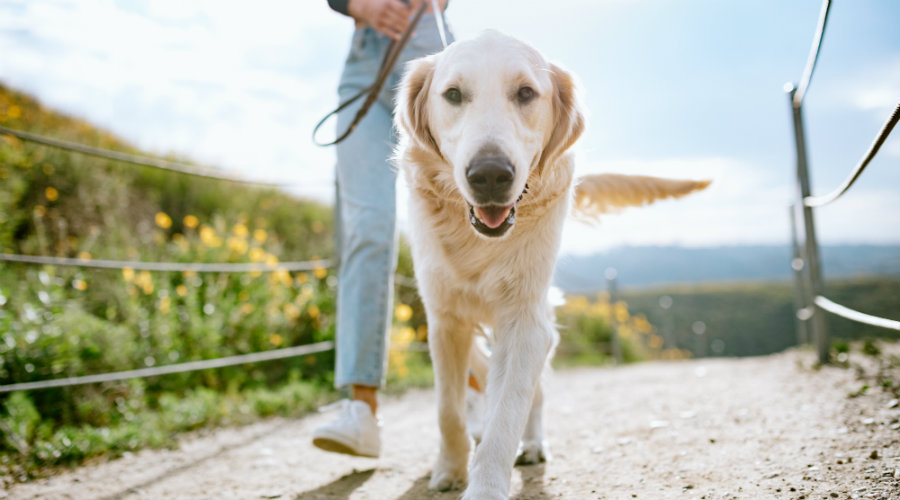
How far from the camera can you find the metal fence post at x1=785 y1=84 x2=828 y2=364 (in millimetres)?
3863

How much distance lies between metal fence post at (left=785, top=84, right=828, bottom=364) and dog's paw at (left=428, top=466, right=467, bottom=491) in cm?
277

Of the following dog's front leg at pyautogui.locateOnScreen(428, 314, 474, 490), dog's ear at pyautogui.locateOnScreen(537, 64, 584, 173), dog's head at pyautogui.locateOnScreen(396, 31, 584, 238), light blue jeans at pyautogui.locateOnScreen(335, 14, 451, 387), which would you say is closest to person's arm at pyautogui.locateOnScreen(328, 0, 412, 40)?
light blue jeans at pyautogui.locateOnScreen(335, 14, 451, 387)

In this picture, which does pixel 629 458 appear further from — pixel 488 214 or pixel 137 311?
pixel 137 311

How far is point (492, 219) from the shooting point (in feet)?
5.65

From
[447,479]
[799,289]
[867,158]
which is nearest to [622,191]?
[867,158]

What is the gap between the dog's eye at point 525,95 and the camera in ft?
5.95

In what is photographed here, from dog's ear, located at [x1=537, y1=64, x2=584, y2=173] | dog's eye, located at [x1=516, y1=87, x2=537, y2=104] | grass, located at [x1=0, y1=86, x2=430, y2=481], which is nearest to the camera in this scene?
dog's eye, located at [x1=516, y1=87, x2=537, y2=104]

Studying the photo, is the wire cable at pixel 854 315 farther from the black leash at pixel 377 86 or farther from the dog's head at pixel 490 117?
the black leash at pixel 377 86

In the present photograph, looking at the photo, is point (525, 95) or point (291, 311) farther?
point (291, 311)

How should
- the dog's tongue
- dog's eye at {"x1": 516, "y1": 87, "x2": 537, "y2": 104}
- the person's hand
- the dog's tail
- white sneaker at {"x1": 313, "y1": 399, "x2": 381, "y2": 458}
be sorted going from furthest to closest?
Result: the dog's tail, the person's hand, white sneaker at {"x1": 313, "y1": 399, "x2": 381, "y2": 458}, dog's eye at {"x1": 516, "y1": 87, "x2": 537, "y2": 104}, the dog's tongue

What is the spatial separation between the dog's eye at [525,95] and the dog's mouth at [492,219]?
11.8 inches

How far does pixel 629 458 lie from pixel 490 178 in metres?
1.28

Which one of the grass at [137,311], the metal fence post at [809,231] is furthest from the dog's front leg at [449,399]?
the metal fence post at [809,231]

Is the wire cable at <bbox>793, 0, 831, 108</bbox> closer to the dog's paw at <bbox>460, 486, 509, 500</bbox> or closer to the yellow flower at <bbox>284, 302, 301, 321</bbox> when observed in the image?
the dog's paw at <bbox>460, 486, 509, 500</bbox>
